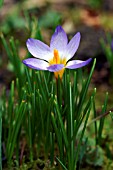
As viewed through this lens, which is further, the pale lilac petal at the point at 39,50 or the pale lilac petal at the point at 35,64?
the pale lilac petal at the point at 39,50

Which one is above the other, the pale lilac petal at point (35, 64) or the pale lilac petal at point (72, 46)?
the pale lilac petal at point (72, 46)

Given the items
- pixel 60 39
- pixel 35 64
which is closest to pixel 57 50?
pixel 60 39

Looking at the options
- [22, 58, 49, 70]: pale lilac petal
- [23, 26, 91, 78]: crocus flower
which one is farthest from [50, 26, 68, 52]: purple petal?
[22, 58, 49, 70]: pale lilac petal

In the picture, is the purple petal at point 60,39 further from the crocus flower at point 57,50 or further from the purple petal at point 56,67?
the purple petal at point 56,67

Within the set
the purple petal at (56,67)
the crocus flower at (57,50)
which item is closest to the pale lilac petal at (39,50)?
the crocus flower at (57,50)

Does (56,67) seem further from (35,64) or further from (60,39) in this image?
(60,39)

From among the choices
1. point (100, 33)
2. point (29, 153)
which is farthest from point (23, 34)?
point (29, 153)
